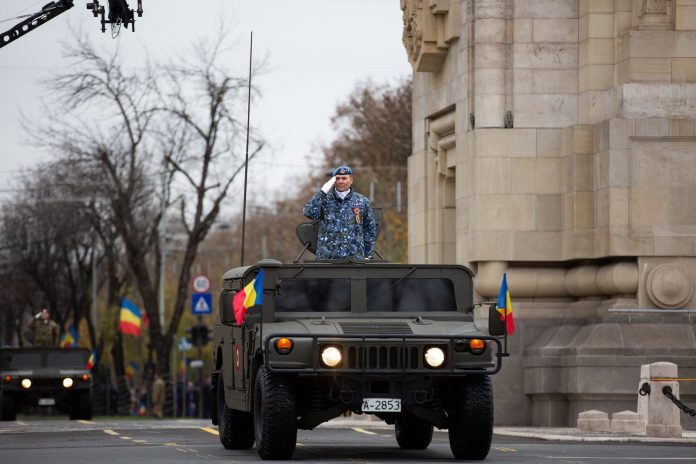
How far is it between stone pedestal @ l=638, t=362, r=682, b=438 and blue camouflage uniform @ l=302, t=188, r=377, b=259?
20.0ft

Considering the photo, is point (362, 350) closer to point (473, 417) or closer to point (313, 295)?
point (473, 417)

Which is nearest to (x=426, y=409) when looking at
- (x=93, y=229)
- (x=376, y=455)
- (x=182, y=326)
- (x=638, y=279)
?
(x=376, y=455)

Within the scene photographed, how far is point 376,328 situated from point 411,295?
1.22m

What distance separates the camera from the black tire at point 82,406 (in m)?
42.0

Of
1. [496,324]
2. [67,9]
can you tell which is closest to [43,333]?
[67,9]

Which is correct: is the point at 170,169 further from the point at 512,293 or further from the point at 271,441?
the point at 271,441

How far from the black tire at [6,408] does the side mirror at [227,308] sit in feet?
71.5

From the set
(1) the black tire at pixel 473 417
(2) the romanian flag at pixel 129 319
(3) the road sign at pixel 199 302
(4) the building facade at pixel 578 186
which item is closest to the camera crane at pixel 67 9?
(4) the building facade at pixel 578 186

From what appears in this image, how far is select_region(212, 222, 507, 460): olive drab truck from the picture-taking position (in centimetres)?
1883

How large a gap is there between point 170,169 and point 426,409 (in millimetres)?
48891

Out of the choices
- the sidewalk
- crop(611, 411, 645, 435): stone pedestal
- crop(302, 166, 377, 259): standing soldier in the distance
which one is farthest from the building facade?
crop(302, 166, 377, 259): standing soldier in the distance

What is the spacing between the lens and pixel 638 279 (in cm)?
3000

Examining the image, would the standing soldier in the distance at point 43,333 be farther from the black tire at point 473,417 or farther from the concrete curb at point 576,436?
the black tire at point 473,417

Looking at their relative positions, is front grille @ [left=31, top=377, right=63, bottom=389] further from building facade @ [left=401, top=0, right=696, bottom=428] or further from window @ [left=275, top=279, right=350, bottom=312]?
window @ [left=275, top=279, right=350, bottom=312]
